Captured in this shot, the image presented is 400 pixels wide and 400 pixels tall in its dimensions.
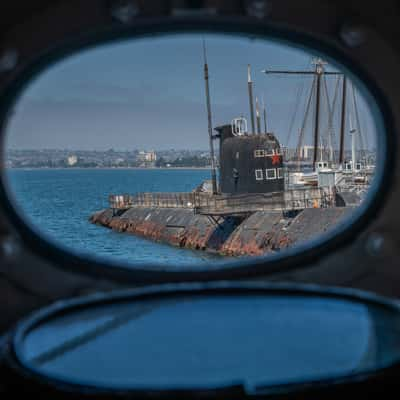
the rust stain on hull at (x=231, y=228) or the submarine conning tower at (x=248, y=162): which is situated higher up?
the submarine conning tower at (x=248, y=162)

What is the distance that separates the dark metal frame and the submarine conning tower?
13996mm

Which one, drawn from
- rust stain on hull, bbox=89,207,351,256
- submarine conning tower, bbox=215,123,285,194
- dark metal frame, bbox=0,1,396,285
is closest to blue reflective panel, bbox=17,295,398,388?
dark metal frame, bbox=0,1,396,285

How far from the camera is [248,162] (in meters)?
15.2

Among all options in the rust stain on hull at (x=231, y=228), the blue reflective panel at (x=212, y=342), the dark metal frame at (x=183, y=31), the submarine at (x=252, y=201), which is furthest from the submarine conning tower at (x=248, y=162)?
the blue reflective panel at (x=212, y=342)

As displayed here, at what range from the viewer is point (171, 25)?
2.97ft

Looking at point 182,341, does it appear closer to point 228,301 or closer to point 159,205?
point 228,301

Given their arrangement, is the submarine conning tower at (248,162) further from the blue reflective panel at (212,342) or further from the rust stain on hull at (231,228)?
the blue reflective panel at (212,342)

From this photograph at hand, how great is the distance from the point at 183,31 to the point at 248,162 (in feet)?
47.0

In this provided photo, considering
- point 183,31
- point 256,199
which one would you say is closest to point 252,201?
point 256,199

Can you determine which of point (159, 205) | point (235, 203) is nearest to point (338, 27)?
point (235, 203)

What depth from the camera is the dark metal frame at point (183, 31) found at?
2.82 ft

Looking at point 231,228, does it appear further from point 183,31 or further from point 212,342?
point 212,342

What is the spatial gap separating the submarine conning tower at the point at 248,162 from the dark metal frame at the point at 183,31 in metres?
14.0

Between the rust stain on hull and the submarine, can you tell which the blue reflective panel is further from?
the submarine
